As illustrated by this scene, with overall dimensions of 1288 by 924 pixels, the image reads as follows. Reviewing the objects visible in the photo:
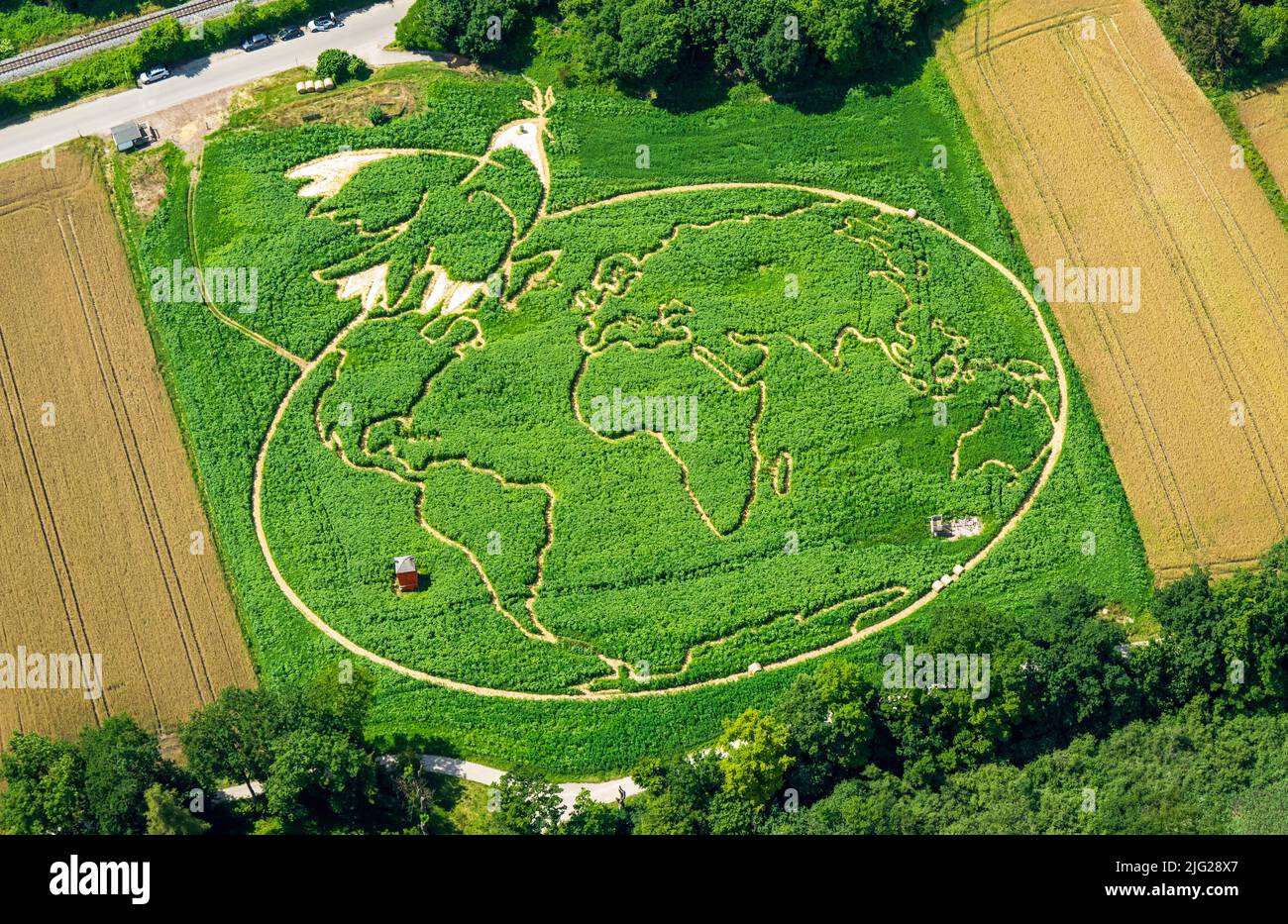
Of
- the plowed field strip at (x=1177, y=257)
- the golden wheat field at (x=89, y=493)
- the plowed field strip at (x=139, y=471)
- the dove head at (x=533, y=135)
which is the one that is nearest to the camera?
the golden wheat field at (x=89, y=493)

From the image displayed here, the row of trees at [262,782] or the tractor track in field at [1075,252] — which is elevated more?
the tractor track in field at [1075,252]

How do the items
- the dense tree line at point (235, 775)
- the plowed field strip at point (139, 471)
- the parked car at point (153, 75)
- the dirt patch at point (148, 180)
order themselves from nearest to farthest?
the dense tree line at point (235, 775)
the plowed field strip at point (139, 471)
the dirt patch at point (148, 180)
the parked car at point (153, 75)

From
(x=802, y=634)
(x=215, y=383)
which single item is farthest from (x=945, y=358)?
(x=215, y=383)

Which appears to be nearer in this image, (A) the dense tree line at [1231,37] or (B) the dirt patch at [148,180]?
(B) the dirt patch at [148,180]
